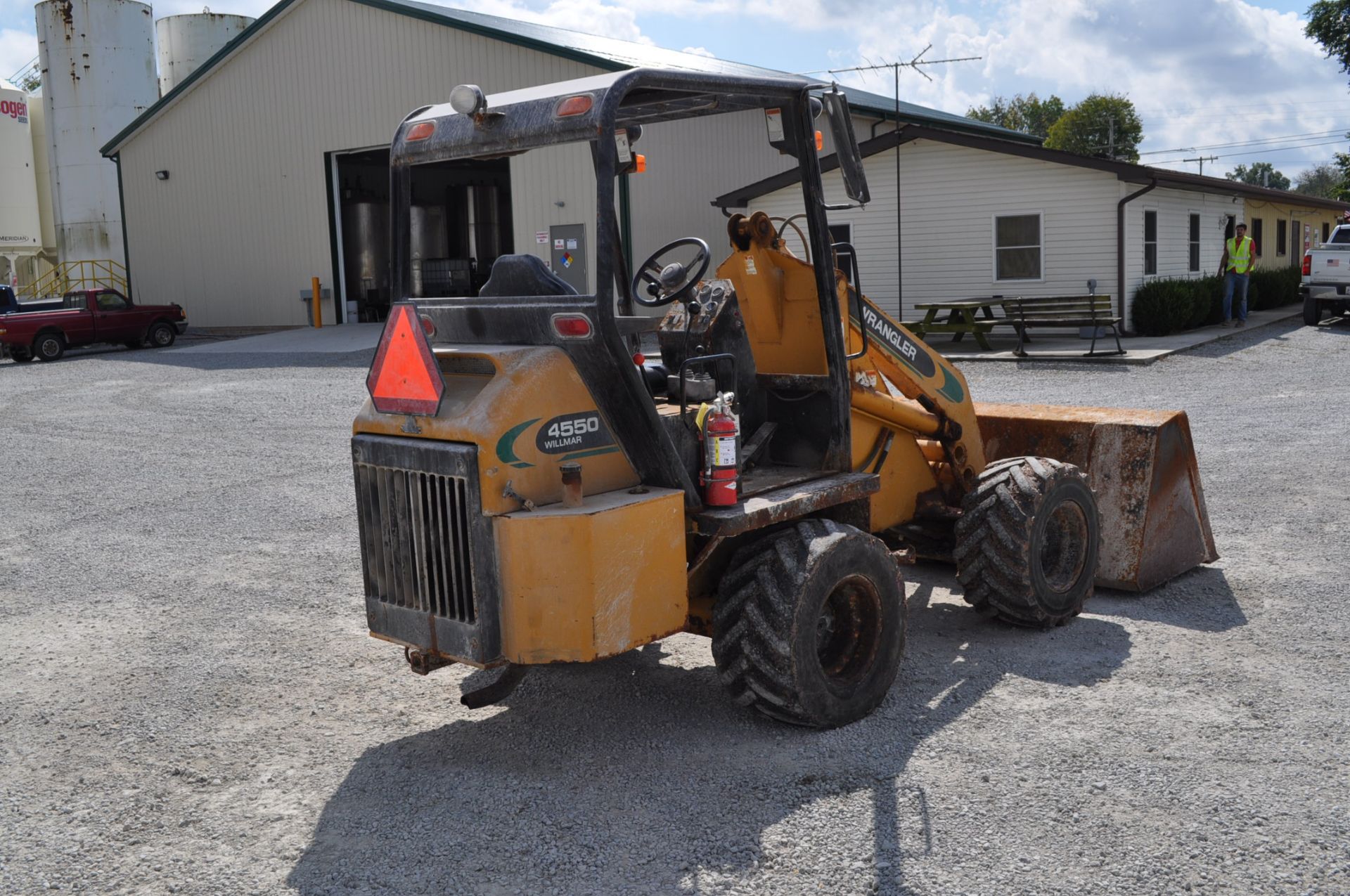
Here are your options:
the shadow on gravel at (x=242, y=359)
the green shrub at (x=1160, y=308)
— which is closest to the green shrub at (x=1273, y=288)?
the green shrub at (x=1160, y=308)

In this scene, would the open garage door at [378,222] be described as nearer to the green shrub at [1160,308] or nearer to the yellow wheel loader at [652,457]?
the green shrub at [1160,308]

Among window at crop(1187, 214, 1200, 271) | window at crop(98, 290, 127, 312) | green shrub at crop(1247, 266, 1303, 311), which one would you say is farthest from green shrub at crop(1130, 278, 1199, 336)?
window at crop(98, 290, 127, 312)

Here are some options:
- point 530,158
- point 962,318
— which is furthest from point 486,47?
point 962,318


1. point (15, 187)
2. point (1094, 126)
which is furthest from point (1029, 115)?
point (15, 187)

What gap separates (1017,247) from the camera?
896 inches

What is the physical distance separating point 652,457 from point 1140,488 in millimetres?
3353

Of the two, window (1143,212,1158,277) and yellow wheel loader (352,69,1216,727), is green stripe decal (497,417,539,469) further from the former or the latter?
window (1143,212,1158,277)

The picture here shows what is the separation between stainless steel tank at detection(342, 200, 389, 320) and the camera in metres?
30.7

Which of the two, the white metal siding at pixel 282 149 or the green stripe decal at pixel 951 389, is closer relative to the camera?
Answer: the green stripe decal at pixel 951 389

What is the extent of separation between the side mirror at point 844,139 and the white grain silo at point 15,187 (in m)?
42.7

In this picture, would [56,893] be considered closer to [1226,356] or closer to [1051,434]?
[1051,434]

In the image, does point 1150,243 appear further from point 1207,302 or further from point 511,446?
point 511,446

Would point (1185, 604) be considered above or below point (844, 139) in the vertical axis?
below

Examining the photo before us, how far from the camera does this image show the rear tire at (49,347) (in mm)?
25453
